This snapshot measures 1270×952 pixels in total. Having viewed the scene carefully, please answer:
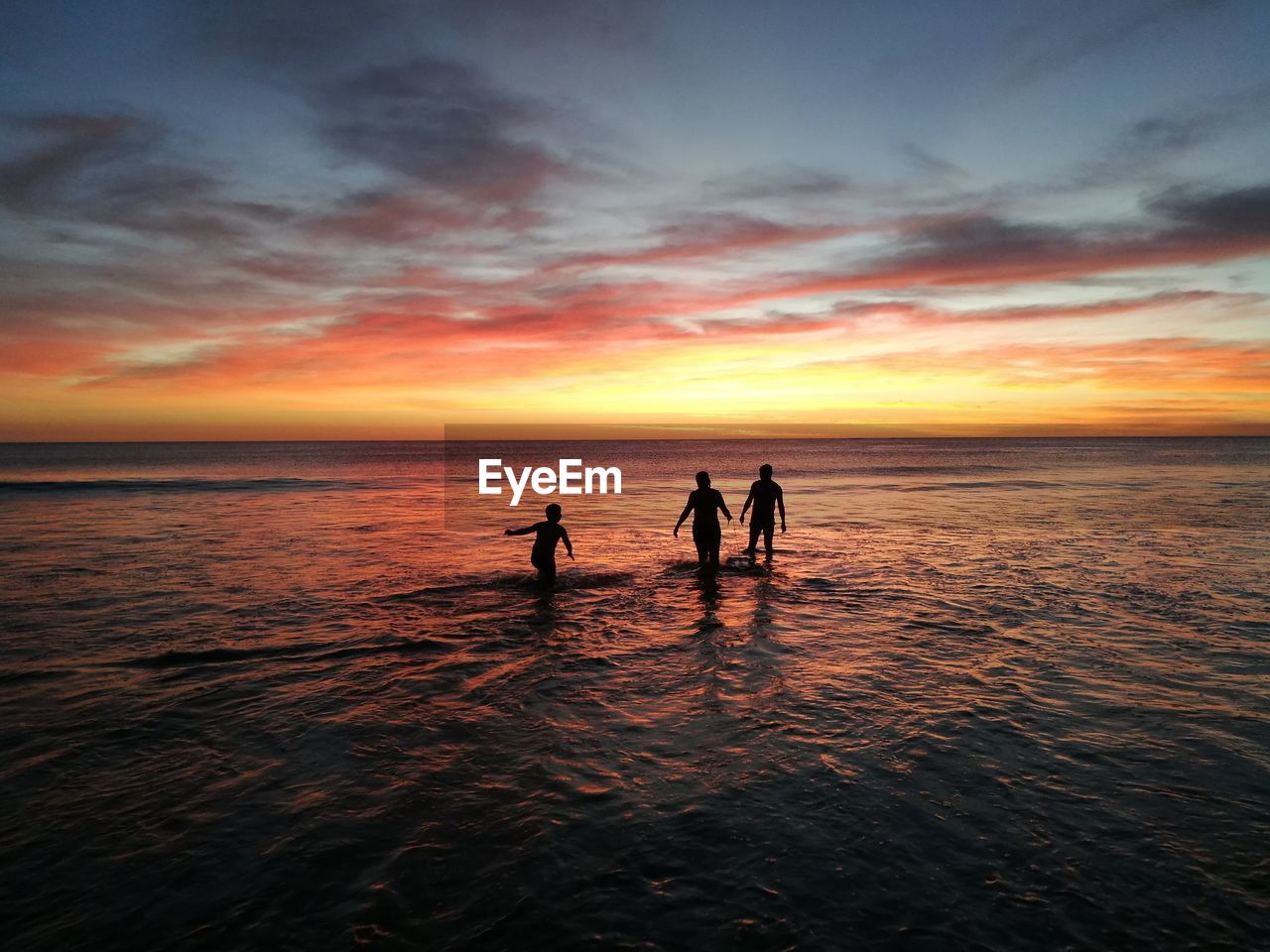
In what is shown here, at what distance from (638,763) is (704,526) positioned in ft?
33.1

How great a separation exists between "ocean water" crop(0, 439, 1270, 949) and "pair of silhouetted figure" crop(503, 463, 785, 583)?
3.04 ft

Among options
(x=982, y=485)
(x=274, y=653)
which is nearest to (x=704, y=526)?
(x=274, y=653)

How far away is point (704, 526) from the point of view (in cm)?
1656

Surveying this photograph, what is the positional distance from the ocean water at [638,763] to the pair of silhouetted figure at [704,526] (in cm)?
93

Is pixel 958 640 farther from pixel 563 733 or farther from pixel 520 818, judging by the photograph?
pixel 520 818

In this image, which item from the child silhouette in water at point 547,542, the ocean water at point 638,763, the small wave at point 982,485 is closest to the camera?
the ocean water at point 638,763

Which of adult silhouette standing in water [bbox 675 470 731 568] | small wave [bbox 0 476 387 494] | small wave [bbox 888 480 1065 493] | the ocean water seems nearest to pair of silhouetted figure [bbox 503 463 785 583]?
adult silhouette standing in water [bbox 675 470 731 568]

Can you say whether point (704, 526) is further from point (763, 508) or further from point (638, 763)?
point (638, 763)

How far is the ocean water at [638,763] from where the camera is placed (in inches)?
A: 183

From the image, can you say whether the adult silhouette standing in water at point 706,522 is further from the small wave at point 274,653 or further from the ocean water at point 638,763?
the small wave at point 274,653

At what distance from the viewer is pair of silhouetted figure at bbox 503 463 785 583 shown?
1467 cm

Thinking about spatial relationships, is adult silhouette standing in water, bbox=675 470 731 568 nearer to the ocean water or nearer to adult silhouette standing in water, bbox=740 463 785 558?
adult silhouette standing in water, bbox=740 463 785 558

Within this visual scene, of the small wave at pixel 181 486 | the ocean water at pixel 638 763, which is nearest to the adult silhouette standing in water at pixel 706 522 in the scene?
the ocean water at pixel 638 763

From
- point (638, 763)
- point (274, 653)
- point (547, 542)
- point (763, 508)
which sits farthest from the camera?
point (763, 508)
